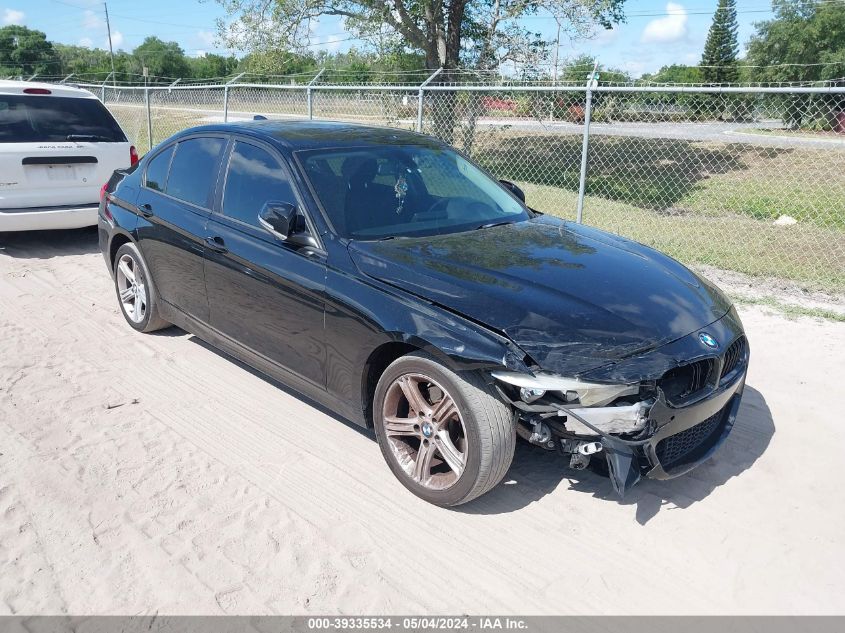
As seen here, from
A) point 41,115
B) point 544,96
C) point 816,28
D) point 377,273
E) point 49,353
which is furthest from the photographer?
point 816,28

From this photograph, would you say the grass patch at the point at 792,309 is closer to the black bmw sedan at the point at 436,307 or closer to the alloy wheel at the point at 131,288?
the black bmw sedan at the point at 436,307

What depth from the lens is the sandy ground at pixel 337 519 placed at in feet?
9.37

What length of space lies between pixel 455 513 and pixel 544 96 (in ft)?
41.3

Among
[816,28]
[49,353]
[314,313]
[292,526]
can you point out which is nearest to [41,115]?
[49,353]

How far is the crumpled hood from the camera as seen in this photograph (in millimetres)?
3104

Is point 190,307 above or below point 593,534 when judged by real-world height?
above

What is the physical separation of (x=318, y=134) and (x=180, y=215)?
1.14 metres

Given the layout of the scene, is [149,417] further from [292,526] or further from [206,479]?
[292,526]

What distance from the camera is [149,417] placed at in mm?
4297

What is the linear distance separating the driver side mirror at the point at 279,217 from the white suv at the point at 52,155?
5.05 m

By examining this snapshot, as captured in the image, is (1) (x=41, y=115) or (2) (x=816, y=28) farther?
(2) (x=816, y=28)

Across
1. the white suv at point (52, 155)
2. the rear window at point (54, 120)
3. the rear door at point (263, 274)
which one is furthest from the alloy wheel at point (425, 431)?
the rear window at point (54, 120)

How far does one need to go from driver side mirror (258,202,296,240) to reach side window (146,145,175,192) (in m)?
1.68
